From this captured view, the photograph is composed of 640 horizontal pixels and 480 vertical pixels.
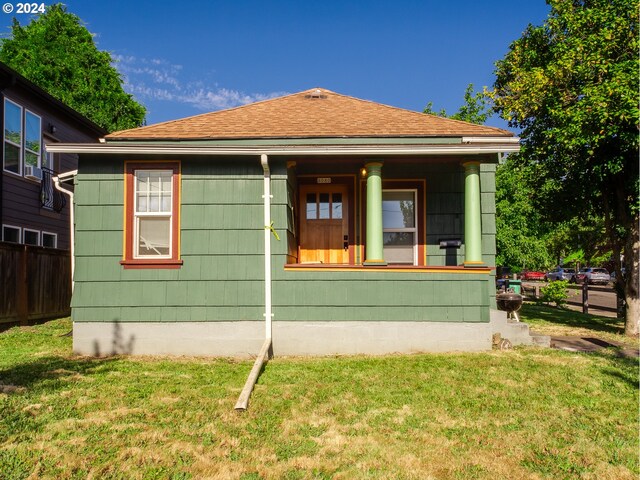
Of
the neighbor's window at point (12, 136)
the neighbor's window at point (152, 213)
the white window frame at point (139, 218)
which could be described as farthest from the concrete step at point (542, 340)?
the neighbor's window at point (12, 136)

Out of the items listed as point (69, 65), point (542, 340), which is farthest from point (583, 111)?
point (69, 65)

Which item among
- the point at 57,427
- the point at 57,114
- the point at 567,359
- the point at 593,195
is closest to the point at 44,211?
the point at 57,114

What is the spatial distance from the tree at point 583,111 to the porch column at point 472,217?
2581mm

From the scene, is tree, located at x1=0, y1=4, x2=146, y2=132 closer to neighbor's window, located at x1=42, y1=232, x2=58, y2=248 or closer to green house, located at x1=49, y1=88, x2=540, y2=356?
neighbor's window, located at x1=42, y1=232, x2=58, y2=248

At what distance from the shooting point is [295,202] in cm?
803

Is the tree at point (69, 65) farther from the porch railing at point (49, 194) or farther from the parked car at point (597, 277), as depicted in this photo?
the parked car at point (597, 277)

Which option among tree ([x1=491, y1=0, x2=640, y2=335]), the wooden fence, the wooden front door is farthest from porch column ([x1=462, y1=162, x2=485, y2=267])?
the wooden fence

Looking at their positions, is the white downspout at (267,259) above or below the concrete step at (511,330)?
above

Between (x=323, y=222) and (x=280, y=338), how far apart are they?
2582 millimetres

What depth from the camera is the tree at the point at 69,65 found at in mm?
21547

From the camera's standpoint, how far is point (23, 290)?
9.40 meters

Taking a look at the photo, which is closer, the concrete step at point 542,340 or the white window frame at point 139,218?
the white window frame at point 139,218

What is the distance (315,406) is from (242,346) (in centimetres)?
258

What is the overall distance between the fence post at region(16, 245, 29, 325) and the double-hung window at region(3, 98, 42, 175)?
123 inches
